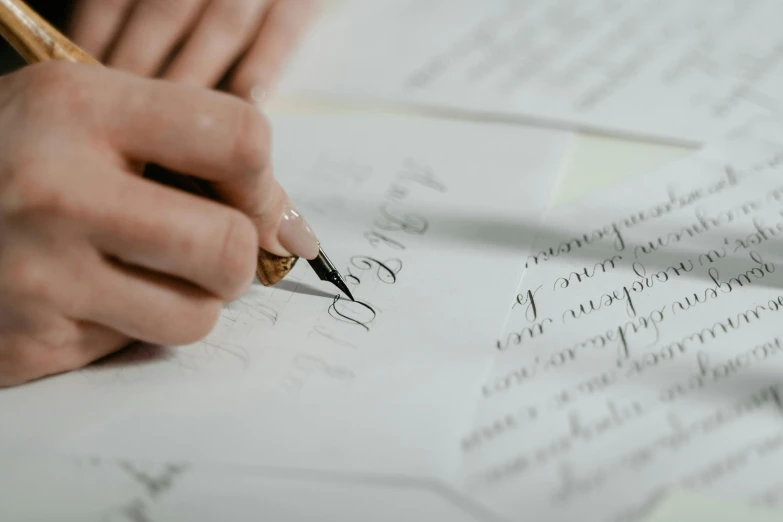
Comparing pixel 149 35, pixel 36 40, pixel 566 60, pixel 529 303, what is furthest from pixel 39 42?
pixel 566 60

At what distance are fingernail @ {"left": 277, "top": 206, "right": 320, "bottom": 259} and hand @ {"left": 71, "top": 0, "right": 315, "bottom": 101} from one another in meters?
0.25

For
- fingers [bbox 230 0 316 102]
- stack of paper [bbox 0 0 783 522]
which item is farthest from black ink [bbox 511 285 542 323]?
fingers [bbox 230 0 316 102]

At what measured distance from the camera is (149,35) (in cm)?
66

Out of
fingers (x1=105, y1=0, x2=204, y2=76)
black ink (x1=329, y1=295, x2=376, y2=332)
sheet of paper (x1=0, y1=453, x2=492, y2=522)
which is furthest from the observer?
fingers (x1=105, y1=0, x2=204, y2=76)

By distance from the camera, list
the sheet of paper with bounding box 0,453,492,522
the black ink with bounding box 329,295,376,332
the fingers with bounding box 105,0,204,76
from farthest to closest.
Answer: the fingers with bounding box 105,0,204,76 → the black ink with bounding box 329,295,376,332 → the sheet of paper with bounding box 0,453,492,522

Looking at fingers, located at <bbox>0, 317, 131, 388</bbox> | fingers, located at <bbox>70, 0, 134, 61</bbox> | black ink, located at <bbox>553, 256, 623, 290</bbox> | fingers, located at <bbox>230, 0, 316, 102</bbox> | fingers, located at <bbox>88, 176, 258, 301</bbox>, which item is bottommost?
fingers, located at <bbox>0, 317, 131, 388</bbox>

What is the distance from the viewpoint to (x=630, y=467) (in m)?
0.39

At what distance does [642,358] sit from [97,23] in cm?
56

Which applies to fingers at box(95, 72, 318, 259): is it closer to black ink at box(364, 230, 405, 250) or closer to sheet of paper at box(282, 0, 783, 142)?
black ink at box(364, 230, 405, 250)

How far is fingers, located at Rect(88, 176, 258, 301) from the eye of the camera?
1.29 ft

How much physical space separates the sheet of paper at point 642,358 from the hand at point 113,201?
19 cm

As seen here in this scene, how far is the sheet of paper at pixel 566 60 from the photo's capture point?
0.66 m

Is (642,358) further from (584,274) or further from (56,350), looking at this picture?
(56,350)

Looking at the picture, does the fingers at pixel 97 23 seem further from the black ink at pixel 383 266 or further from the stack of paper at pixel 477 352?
the black ink at pixel 383 266
